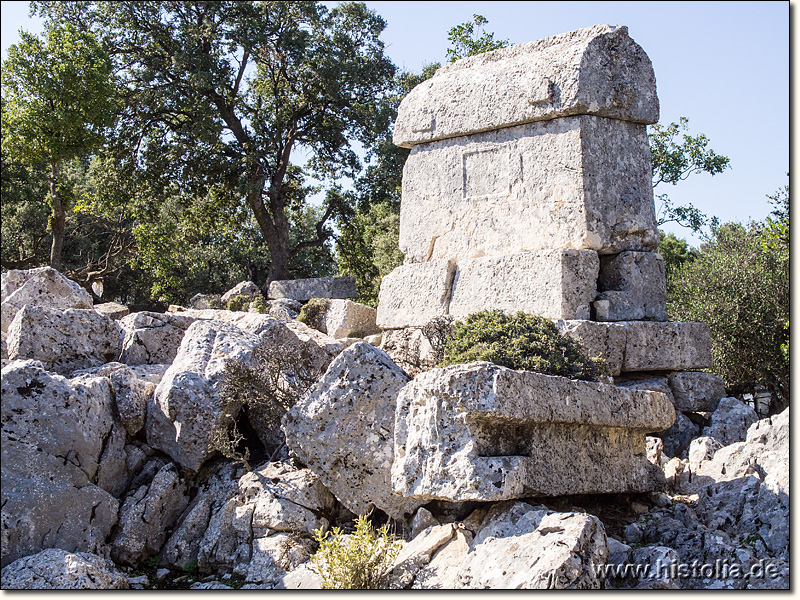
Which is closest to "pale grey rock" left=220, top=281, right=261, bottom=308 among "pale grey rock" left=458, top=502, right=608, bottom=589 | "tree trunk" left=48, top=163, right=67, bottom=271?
"tree trunk" left=48, top=163, right=67, bottom=271

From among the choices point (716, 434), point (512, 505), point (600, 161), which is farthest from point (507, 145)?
point (512, 505)

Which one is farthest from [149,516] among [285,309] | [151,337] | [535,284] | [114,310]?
[285,309]

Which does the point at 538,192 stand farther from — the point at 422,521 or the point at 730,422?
the point at 422,521

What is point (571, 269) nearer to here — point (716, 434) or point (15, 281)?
point (716, 434)

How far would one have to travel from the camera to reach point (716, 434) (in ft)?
25.9

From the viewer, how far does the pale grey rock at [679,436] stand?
8.03 m

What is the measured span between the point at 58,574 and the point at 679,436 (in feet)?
18.5

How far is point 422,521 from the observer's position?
6.27 m

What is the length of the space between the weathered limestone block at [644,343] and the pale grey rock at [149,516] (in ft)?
12.0

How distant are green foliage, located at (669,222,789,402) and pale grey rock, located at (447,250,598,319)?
431 centimetres

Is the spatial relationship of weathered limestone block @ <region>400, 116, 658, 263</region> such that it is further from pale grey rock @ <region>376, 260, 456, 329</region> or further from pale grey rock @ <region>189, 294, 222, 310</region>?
pale grey rock @ <region>189, 294, 222, 310</region>

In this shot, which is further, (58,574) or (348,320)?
(348,320)

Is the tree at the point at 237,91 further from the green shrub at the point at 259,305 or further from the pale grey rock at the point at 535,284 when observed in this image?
the pale grey rock at the point at 535,284

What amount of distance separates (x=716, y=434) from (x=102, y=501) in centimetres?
548
